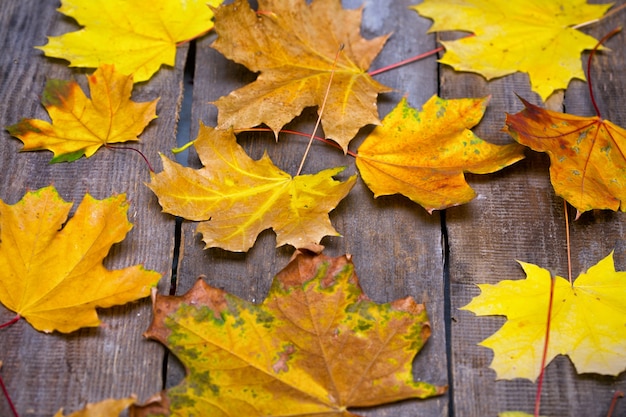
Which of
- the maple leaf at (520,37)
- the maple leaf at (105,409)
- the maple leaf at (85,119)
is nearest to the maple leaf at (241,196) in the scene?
the maple leaf at (85,119)

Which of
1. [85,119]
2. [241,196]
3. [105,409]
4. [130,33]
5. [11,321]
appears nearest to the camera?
[105,409]

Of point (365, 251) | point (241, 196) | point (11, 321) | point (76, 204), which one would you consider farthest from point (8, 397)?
point (365, 251)

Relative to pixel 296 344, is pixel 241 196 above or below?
above

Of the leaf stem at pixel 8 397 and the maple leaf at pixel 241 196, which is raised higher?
the maple leaf at pixel 241 196

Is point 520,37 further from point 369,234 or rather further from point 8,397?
point 8,397

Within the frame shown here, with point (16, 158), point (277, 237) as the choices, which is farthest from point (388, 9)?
point (16, 158)

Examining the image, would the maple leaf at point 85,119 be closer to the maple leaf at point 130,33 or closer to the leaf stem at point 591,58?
the maple leaf at point 130,33
